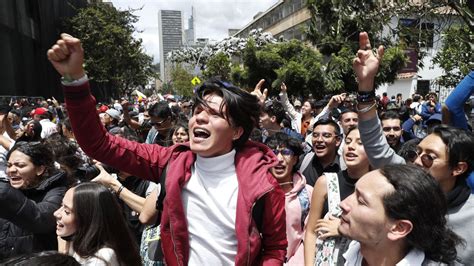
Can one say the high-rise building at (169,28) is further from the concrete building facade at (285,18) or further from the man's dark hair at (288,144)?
the man's dark hair at (288,144)

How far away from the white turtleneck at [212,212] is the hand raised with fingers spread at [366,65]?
783 mm

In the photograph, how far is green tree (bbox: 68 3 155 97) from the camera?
2723 centimetres

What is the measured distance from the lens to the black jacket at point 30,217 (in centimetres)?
206

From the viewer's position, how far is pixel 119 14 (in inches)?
1181

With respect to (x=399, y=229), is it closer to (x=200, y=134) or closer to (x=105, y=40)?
(x=200, y=134)

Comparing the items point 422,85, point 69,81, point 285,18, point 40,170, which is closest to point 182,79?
point 285,18

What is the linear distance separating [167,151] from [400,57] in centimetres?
1782

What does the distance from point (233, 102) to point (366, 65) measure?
0.69 metres

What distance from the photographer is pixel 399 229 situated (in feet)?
5.24

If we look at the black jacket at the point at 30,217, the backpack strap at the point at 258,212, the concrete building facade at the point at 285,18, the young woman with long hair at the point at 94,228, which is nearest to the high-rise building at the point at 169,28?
the concrete building facade at the point at 285,18

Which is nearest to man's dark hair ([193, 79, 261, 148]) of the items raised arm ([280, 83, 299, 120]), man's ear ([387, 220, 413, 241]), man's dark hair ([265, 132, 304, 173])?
man's ear ([387, 220, 413, 241])

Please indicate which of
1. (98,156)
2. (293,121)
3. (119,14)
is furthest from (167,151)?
(119,14)

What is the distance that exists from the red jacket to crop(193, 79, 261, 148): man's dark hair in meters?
0.17

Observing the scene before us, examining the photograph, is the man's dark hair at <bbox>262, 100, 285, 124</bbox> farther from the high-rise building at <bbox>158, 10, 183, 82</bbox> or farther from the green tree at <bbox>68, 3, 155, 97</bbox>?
the high-rise building at <bbox>158, 10, 183, 82</bbox>
